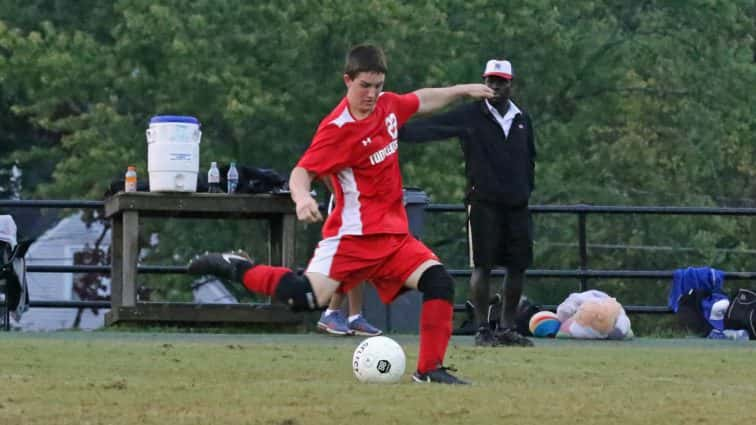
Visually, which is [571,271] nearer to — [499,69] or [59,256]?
[499,69]

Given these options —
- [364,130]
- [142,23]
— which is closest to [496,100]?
[364,130]

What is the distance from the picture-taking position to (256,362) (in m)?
12.4

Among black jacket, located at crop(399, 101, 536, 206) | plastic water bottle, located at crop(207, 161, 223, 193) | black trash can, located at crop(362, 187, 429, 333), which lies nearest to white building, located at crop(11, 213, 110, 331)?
black trash can, located at crop(362, 187, 429, 333)

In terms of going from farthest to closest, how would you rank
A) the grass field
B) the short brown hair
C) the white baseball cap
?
the white baseball cap < the short brown hair < the grass field

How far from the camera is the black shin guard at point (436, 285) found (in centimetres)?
1035

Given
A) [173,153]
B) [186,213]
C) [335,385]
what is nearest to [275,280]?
A: [335,385]

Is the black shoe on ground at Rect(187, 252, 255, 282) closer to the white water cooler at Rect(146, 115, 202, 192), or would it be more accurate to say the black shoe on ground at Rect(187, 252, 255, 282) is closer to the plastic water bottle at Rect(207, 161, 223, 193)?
the white water cooler at Rect(146, 115, 202, 192)

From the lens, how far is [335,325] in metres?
15.7

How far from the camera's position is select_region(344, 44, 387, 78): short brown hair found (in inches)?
402

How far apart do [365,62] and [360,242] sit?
0.98 meters

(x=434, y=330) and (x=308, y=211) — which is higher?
(x=308, y=211)

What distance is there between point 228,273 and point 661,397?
2.42 meters

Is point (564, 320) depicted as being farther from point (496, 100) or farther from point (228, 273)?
point (228, 273)

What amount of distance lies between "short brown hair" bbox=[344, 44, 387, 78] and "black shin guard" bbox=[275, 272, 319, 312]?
1165 mm
